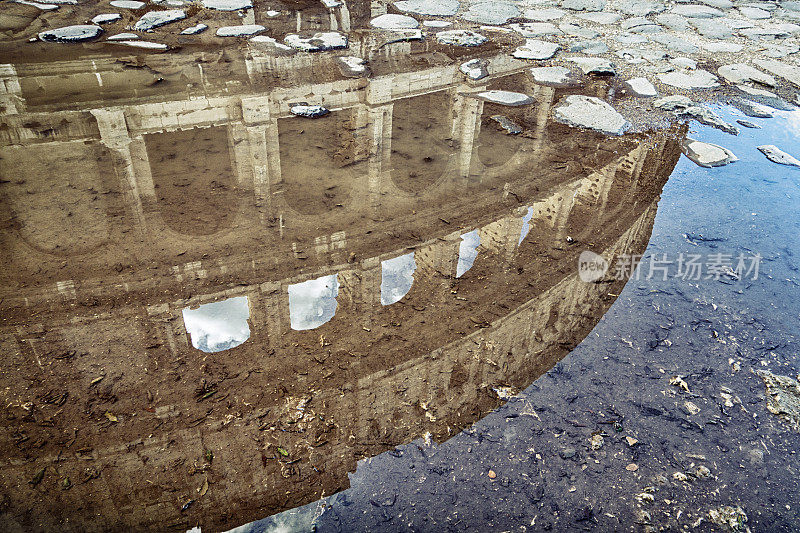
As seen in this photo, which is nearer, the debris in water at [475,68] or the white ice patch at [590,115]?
the white ice patch at [590,115]

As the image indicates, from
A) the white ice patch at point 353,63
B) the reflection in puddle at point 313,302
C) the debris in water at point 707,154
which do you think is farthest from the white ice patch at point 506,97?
the reflection in puddle at point 313,302

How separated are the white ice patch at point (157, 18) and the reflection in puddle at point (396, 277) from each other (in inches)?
194

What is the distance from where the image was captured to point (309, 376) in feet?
7.86

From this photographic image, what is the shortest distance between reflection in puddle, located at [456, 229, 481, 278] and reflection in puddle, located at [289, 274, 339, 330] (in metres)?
0.71

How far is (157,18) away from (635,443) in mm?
6689

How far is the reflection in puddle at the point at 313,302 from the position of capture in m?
2.72

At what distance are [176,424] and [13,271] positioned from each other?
1482 millimetres

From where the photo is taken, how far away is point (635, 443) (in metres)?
2.13

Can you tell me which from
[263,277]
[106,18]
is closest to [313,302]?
[263,277]

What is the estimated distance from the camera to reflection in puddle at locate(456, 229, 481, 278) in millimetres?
3075

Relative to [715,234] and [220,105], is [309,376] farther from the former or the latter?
[220,105]

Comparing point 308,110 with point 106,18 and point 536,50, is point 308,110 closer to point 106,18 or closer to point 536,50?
point 536,50

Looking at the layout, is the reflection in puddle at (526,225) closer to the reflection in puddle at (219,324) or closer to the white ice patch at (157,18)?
the reflection in puddle at (219,324)

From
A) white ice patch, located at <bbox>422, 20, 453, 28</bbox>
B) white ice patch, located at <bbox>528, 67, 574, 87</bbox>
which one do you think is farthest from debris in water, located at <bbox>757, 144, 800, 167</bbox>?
white ice patch, located at <bbox>422, 20, 453, 28</bbox>
